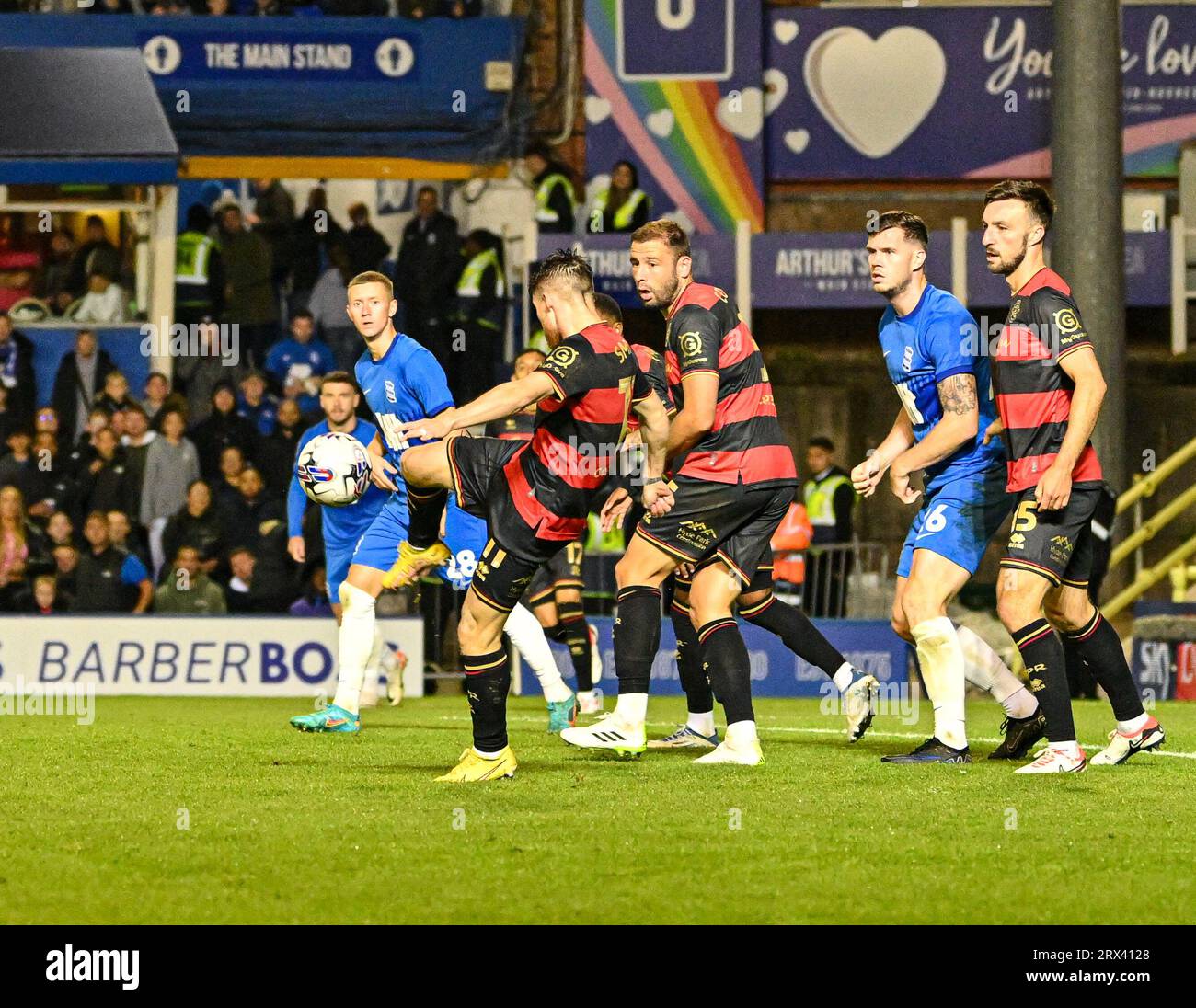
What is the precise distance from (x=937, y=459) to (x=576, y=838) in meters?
2.83

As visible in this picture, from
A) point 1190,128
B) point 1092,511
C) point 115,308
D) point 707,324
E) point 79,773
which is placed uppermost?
point 1190,128

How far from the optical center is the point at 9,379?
18.4 metres

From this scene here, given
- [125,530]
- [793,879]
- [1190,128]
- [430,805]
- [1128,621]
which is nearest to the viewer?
[793,879]

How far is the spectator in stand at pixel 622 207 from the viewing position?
64.4ft

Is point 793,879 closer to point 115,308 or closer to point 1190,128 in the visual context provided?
point 115,308

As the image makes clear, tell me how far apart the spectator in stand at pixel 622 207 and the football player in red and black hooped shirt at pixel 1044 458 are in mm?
11704

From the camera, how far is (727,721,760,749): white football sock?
26.9 feet

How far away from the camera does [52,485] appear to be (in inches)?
679

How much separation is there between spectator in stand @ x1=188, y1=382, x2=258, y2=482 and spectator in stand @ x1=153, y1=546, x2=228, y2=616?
177 centimetres

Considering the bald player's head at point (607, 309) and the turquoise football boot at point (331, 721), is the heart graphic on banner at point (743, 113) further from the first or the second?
the bald player's head at point (607, 309)

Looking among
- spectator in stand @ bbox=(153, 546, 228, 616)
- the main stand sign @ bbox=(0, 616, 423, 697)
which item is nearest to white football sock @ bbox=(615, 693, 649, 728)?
the main stand sign @ bbox=(0, 616, 423, 697)

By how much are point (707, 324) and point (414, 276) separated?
1148cm

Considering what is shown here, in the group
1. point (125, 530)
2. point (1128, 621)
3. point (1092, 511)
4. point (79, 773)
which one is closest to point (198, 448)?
point (125, 530)

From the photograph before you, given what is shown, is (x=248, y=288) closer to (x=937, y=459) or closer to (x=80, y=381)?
(x=80, y=381)
